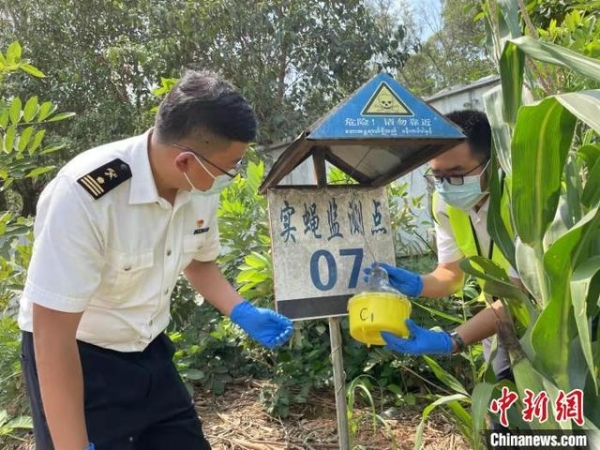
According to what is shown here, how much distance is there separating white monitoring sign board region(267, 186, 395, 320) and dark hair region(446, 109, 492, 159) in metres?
0.41

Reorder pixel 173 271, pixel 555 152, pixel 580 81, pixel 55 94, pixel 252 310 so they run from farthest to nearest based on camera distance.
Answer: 1. pixel 55 94
2. pixel 580 81
3. pixel 252 310
4. pixel 173 271
5. pixel 555 152

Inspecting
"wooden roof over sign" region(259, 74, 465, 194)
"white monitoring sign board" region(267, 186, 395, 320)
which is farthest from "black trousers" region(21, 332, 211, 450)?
"wooden roof over sign" region(259, 74, 465, 194)

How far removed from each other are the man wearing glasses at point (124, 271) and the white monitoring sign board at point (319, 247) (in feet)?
0.57

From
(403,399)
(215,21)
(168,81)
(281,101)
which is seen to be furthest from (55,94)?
(403,399)

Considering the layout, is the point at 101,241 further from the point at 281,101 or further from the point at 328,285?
the point at 281,101

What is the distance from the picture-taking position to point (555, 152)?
1.10 meters

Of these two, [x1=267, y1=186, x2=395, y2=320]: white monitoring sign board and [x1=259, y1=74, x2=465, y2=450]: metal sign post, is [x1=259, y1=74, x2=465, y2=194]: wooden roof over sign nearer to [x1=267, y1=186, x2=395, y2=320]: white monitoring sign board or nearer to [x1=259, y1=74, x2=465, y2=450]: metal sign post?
→ [x1=259, y1=74, x2=465, y2=450]: metal sign post

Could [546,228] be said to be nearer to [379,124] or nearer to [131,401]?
[379,124]

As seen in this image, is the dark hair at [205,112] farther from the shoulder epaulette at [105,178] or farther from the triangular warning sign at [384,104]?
the triangular warning sign at [384,104]

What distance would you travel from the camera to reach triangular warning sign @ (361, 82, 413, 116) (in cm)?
141

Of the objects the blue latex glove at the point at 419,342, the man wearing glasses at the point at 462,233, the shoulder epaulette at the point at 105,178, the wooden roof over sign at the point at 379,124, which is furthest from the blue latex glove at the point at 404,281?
the shoulder epaulette at the point at 105,178

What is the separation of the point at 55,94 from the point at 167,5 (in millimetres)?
1837

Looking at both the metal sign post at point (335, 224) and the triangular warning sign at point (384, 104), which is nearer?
the triangular warning sign at point (384, 104)

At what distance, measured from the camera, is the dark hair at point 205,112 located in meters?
1.35
